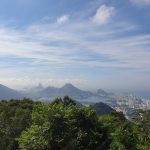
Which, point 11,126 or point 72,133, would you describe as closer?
point 72,133

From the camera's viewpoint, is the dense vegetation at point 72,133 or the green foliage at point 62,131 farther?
the green foliage at point 62,131

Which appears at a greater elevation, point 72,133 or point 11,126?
point 72,133

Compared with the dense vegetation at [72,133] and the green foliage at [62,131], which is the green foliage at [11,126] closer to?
the dense vegetation at [72,133]

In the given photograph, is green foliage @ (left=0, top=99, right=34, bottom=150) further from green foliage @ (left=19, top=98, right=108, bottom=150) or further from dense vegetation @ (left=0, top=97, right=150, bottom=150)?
green foliage @ (left=19, top=98, right=108, bottom=150)

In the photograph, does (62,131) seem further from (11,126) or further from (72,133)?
(11,126)

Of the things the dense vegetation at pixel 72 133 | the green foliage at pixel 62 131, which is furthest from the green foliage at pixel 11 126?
the green foliage at pixel 62 131

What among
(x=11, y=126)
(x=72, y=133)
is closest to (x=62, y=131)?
(x=72, y=133)

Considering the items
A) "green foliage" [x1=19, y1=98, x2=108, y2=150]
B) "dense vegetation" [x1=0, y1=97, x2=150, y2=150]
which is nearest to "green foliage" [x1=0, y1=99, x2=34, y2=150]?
A: "dense vegetation" [x1=0, y1=97, x2=150, y2=150]

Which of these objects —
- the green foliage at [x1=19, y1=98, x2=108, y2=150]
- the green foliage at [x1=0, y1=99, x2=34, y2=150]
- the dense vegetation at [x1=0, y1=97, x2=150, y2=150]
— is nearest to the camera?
the dense vegetation at [x1=0, y1=97, x2=150, y2=150]

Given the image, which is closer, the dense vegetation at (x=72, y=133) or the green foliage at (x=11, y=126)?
the dense vegetation at (x=72, y=133)

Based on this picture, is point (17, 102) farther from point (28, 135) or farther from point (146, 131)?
point (28, 135)

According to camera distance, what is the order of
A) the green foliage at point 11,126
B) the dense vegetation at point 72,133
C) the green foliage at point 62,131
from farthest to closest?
the green foliage at point 11,126 < the green foliage at point 62,131 < the dense vegetation at point 72,133

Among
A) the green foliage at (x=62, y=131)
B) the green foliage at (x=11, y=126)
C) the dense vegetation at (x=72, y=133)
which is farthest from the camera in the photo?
the green foliage at (x=11, y=126)
